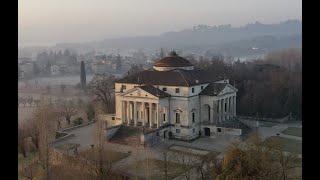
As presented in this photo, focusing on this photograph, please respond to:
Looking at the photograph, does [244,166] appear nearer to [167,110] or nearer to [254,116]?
[167,110]

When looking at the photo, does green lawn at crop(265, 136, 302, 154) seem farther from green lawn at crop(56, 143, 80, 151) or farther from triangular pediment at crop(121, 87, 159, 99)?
green lawn at crop(56, 143, 80, 151)

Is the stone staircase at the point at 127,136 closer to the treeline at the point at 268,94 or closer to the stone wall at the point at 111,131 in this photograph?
the stone wall at the point at 111,131

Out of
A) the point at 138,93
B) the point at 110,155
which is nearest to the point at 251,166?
the point at 110,155

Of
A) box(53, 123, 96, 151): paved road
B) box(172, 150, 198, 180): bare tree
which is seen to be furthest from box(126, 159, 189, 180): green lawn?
box(53, 123, 96, 151): paved road

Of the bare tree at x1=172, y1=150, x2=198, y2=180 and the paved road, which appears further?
the paved road

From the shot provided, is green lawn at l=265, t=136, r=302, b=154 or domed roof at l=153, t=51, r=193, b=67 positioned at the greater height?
domed roof at l=153, t=51, r=193, b=67

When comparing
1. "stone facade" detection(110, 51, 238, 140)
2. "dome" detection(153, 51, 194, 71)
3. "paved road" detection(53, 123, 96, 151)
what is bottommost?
"paved road" detection(53, 123, 96, 151)
